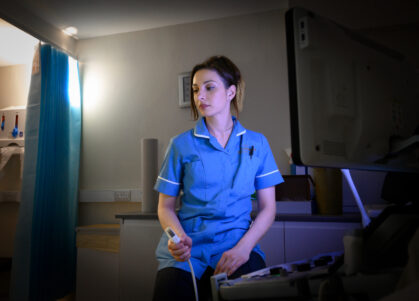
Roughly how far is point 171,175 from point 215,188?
0.62 feet

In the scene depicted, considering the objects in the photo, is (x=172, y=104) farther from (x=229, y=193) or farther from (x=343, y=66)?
(x=343, y=66)

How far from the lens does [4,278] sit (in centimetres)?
292

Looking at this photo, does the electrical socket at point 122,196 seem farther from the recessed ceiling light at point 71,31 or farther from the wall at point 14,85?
the wall at point 14,85

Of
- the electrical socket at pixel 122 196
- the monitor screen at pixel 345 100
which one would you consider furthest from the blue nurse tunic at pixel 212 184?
the electrical socket at pixel 122 196

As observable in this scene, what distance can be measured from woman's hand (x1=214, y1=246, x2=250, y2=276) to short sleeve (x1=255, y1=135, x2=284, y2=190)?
1.03 feet

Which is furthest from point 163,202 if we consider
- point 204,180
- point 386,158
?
point 386,158

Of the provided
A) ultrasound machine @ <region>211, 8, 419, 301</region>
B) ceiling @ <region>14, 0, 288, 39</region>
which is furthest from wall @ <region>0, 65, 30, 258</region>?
ultrasound machine @ <region>211, 8, 419, 301</region>

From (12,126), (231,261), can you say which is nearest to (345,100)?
(231,261)

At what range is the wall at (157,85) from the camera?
247cm

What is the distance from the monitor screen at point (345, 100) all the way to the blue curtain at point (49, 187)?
2.25 m

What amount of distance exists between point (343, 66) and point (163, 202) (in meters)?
0.88

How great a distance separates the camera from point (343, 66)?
0.58 meters

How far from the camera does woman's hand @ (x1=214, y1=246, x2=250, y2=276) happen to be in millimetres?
1014

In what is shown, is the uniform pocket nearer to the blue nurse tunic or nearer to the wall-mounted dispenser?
Result: the blue nurse tunic
